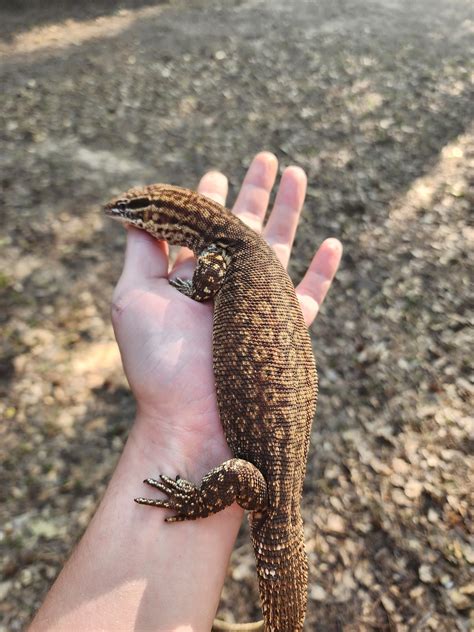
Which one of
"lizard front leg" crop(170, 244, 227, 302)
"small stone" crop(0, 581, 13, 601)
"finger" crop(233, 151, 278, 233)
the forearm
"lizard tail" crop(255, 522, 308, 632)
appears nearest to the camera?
the forearm

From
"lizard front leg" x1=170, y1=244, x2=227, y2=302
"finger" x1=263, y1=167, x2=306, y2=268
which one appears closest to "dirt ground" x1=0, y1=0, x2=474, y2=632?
"finger" x1=263, y1=167, x2=306, y2=268

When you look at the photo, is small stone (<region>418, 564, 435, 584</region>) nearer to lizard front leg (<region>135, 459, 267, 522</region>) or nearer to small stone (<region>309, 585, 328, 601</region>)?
small stone (<region>309, 585, 328, 601</region>)

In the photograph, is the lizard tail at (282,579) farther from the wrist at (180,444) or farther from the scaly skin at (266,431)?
the wrist at (180,444)

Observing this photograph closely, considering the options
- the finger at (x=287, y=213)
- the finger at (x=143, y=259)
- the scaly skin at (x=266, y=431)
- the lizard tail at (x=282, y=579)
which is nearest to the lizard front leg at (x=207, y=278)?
the scaly skin at (x=266, y=431)

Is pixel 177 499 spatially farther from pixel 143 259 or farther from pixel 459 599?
pixel 459 599

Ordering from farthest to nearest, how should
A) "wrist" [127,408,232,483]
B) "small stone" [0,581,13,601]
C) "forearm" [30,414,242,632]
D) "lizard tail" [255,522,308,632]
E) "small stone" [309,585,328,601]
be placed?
"small stone" [309,585,328,601]
"small stone" [0,581,13,601]
"wrist" [127,408,232,483]
"lizard tail" [255,522,308,632]
"forearm" [30,414,242,632]

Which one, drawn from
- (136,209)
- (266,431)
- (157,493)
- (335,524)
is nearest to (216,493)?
(157,493)

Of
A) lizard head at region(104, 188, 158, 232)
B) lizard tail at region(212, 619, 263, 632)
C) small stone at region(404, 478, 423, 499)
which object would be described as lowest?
lizard tail at region(212, 619, 263, 632)
